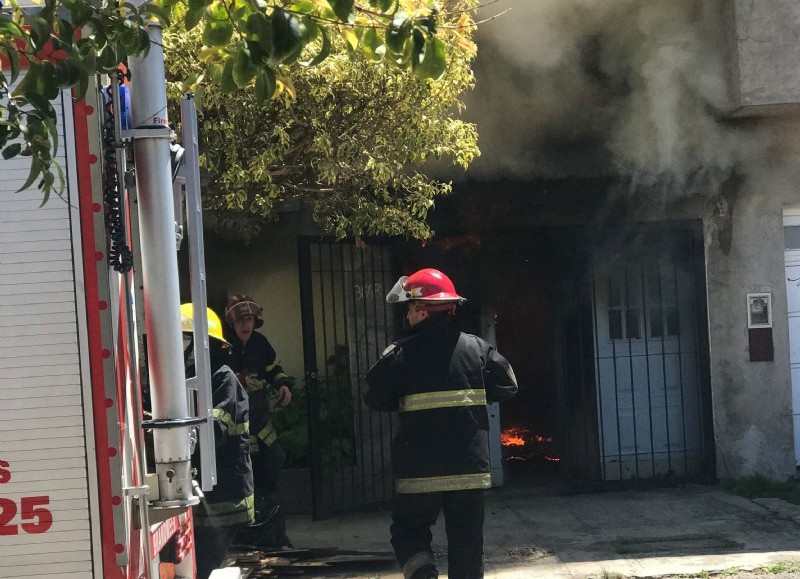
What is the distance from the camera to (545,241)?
10148 millimetres

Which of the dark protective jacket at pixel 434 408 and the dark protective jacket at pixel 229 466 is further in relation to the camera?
the dark protective jacket at pixel 434 408

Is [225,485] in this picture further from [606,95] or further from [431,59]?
[606,95]

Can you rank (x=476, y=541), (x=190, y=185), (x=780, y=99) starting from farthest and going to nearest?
(x=780, y=99) → (x=476, y=541) → (x=190, y=185)

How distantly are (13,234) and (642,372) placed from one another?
7.81 metres

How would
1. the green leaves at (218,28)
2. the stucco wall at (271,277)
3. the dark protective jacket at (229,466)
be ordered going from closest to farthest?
the green leaves at (218,28) < the dark protective jacket at (229,466) < the stucco wall at (271,277)

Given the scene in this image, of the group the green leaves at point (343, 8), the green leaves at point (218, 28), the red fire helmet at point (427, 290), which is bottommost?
the red fire helmet at point (427, 290)

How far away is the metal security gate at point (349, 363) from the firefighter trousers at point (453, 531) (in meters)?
3.47

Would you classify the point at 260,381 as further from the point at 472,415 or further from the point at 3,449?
the point at 3,449

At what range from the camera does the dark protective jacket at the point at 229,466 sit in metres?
5.18

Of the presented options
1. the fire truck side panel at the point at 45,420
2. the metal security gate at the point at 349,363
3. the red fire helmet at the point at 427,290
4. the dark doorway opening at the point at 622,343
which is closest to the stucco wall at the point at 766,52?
the dark doorway opening at the point at 622,343

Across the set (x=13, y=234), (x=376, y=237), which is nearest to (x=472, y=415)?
(x=13, y=234)

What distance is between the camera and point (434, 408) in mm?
5609

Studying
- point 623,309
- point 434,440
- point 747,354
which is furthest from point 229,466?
point 747,354

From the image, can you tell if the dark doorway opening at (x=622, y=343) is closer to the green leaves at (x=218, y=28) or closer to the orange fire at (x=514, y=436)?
the orange fire at (x=514, y=436)
